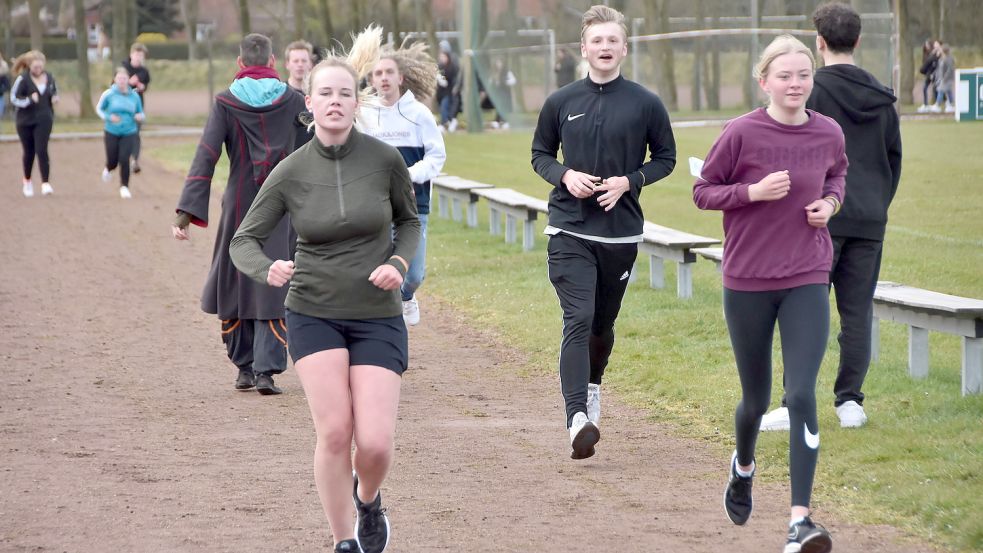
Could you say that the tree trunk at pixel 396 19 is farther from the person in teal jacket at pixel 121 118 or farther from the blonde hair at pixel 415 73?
the blonde hair at pixel 415 73

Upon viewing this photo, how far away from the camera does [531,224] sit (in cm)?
1441

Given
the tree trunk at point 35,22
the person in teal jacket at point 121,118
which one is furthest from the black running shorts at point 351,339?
the tree trunk at point 35,22

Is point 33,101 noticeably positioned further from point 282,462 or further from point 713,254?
point 282,462

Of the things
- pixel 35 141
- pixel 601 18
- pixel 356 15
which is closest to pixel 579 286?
pixel 601 18

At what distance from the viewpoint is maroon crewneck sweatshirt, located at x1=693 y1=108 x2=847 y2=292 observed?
5.04 m

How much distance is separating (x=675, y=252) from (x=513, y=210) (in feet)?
13.2

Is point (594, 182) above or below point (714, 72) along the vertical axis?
below

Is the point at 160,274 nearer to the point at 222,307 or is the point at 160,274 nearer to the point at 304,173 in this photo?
the point at 222,307

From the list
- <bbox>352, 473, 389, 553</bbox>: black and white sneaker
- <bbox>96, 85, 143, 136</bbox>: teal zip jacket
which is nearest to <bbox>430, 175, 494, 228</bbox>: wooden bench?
<bbox>96, 85, 143, 136</bbox>: teal zip jacket

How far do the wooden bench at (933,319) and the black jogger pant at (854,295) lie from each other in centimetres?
63

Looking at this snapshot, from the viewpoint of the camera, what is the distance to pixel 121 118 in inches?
804

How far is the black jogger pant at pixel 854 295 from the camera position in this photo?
258 inches

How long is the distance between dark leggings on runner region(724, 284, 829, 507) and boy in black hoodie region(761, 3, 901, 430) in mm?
1513

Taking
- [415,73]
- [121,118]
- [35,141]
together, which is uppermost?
[415,73]
